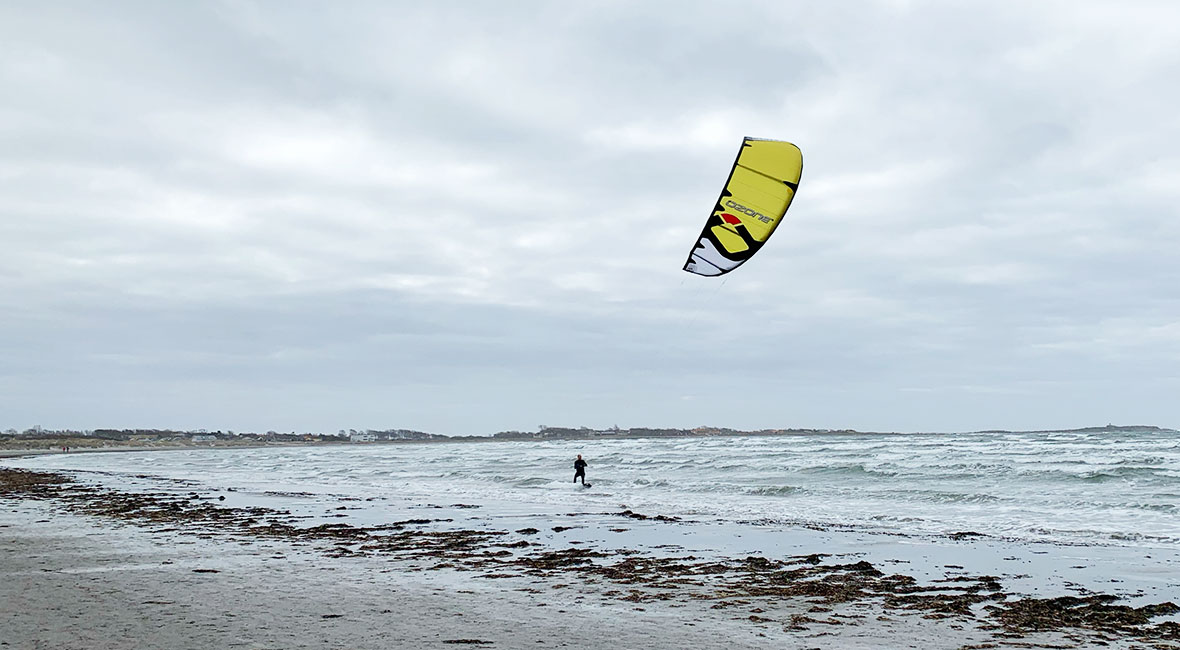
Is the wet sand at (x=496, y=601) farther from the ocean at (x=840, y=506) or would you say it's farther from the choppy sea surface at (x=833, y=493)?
the choppy sea surface at (x=833, y=493)

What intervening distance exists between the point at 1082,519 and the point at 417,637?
15.1m

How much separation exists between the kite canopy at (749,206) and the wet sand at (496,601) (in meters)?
3.66

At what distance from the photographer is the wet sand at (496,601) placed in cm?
733

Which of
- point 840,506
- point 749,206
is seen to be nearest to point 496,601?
point 749,206

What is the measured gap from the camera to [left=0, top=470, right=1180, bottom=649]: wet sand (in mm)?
7332

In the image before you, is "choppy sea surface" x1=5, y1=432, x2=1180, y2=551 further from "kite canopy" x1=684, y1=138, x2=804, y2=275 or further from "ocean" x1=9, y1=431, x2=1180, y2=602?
"kite canopy" x1=684, y1=138, x2=804, y2=275

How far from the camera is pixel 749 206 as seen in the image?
1100 centimetres

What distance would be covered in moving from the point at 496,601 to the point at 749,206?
5.27 metres

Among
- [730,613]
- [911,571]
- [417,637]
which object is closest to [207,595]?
[417,637]

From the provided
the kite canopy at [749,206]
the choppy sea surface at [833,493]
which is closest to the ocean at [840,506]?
the choppy sea surface at [833,493]

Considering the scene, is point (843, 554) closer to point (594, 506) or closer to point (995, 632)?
point (995, 632)

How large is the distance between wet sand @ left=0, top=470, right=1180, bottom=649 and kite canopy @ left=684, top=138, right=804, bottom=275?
3.66m

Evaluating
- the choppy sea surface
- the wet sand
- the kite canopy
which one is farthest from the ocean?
the kite canopy

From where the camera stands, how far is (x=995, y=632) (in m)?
7.77
